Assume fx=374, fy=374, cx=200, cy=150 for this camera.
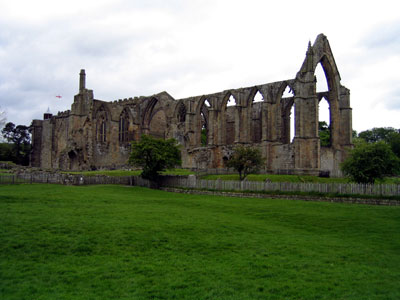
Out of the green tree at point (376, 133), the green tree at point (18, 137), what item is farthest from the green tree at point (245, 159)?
the green tree at point (18, 137)

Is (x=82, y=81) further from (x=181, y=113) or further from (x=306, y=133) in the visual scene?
(x=306, y=133)

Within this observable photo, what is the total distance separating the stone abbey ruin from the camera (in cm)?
3734

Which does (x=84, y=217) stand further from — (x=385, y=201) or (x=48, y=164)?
(x=48, y=164)

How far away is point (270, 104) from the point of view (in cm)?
4206

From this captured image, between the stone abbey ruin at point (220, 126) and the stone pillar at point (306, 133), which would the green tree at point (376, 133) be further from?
the stone pillar at point (306, 133)

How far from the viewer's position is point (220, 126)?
47.1m

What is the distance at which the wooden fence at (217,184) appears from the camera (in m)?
21.6

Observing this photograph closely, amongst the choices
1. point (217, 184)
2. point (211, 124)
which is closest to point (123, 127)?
point (211, 124)

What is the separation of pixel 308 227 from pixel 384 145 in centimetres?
1279

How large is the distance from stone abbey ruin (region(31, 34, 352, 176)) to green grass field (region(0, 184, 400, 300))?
870 inches

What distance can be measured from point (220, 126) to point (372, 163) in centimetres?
2468

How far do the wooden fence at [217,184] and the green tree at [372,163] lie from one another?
2.98 m

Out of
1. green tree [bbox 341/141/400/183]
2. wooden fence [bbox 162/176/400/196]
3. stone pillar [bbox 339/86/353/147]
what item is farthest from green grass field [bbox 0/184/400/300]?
stone pillar [bbox 339/86/353/147]

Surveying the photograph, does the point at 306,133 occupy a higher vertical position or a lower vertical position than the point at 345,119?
lower
